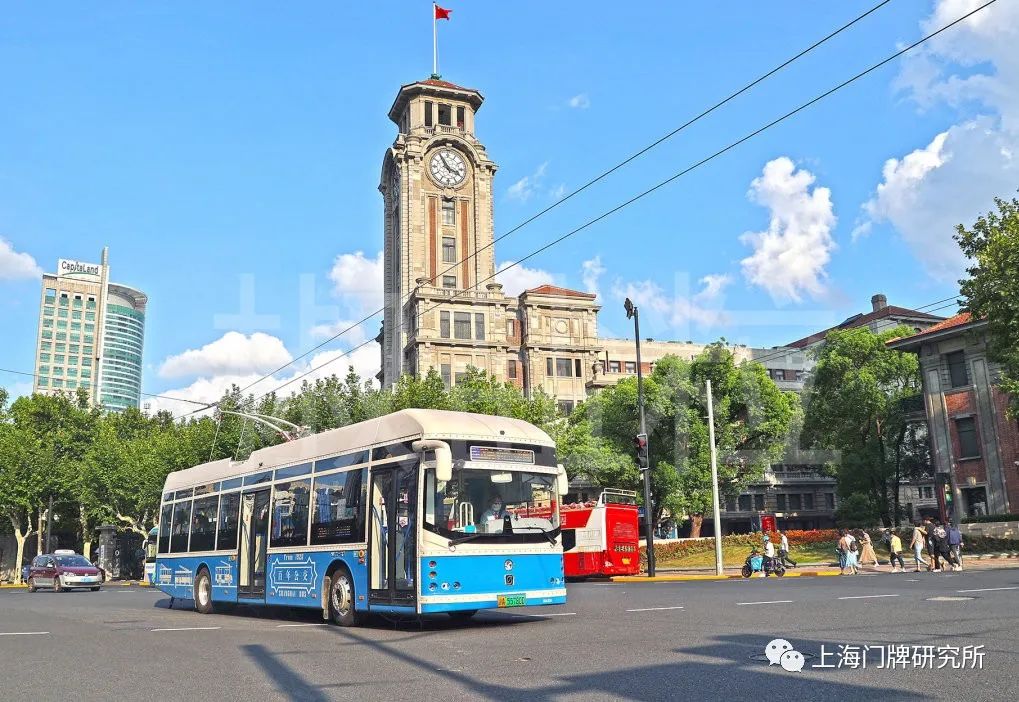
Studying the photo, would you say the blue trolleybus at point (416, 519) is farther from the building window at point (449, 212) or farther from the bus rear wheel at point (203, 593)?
the building window at point (449, 212)

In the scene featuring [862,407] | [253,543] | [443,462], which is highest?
[862,407]

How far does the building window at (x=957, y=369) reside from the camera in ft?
141

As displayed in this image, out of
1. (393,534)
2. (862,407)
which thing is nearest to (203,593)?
(393,534)

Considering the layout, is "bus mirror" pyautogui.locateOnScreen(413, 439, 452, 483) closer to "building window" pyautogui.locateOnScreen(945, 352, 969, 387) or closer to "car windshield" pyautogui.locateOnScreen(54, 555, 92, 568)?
"car windshield" pyautogui.locateOnScreen(54, 555, 92, 568)

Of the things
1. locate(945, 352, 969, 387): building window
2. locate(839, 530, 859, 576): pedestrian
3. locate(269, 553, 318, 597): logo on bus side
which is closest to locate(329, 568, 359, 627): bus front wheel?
locate(269, 553, 318, 597): logo on bus side

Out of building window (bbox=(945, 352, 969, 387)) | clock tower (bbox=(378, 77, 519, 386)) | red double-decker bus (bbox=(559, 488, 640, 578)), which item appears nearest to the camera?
red double-decker bus (bbox=(559, 488, 640, 578))

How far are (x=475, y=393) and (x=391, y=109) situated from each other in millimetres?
44404

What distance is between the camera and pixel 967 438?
42.8 metres

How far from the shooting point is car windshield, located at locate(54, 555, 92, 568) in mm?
34719

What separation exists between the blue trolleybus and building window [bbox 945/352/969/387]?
35.9 m

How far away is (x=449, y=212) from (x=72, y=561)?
49483mm

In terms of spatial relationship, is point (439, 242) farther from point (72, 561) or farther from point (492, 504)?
point (492, 504)

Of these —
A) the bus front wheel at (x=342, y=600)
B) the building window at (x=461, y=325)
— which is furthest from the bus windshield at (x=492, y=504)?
the building window at (x=461, y=325)

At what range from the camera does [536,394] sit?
167ft
